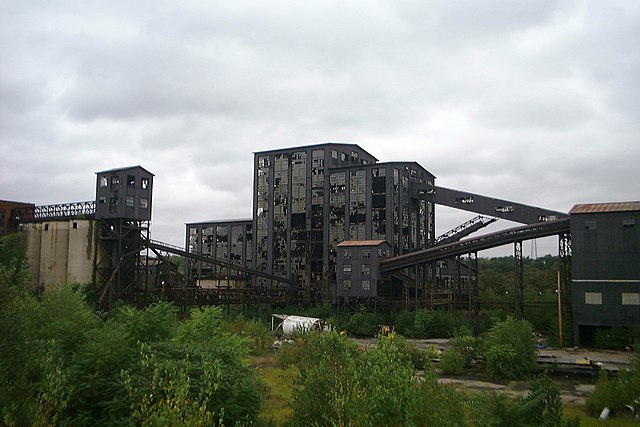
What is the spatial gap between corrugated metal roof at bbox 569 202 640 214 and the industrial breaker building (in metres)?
23.4

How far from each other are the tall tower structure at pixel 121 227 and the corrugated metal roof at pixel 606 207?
125 ft

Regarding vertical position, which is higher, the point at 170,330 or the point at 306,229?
the point at 306,229

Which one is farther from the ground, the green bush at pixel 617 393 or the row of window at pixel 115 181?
the row of window at pixel 115 181

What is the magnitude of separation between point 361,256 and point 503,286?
34.7 meters

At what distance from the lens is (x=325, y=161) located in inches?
2667

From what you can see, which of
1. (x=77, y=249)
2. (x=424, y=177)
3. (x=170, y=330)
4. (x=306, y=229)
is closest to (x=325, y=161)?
(x=306, y=229)

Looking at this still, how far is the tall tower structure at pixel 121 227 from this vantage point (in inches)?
1861

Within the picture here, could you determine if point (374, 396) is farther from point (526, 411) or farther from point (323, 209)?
point (323, 209)

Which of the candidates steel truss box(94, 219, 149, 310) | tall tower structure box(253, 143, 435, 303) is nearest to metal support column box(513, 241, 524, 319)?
tall tower structure box(253, 143, 435, 303)

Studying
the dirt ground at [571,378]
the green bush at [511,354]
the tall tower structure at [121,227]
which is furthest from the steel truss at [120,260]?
the green bush at [511,354]

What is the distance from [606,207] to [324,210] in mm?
34385

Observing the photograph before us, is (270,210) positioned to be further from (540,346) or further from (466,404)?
(466,404)

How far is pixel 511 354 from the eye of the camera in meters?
28.7

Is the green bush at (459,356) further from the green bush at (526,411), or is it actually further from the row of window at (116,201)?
the row of window at (116,201)
